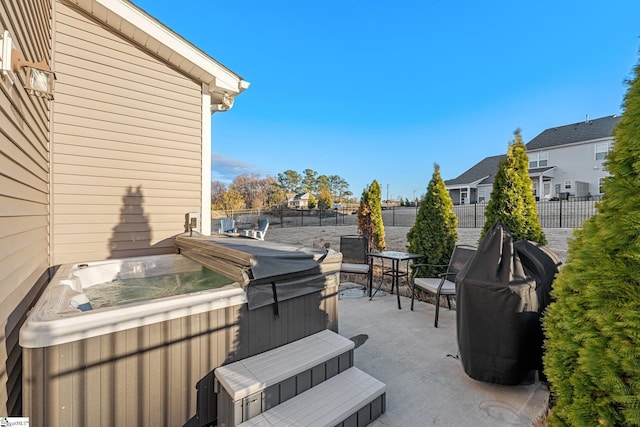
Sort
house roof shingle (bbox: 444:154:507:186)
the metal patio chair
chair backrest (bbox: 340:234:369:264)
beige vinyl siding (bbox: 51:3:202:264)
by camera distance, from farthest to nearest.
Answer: house roof shingle (bbox: 444:154:507:186)
chair backrest (bbox: 340:234:369:264)
the metal patio chair
beige vinyl siding (bbox: 51:3:202:264)

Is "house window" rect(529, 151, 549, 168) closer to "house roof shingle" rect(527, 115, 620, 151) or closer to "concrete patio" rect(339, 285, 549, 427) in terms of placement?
"house roof shingle" rect(527, 115, 620, 151)

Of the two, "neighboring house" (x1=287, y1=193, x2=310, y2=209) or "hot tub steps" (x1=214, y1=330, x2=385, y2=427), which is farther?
"neighboring house" (x1=287, y1=193, x2=310, y2=209)

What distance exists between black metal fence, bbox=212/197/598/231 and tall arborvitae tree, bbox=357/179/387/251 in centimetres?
373

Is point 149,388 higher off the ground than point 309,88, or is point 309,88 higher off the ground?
point 309,88

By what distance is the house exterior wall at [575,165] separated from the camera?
15789mm

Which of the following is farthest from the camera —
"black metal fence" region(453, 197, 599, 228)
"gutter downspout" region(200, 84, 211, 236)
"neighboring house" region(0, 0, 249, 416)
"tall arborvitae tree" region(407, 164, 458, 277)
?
"black metal fence" region(453, 197, 599, 228)

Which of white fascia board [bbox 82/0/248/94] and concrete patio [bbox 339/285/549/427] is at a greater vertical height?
white fascia board [bbox 82/0/248/94]

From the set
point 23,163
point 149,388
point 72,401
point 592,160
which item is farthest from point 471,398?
point 592,160

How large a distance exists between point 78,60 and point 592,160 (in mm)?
22493

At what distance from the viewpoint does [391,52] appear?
9.73 meters

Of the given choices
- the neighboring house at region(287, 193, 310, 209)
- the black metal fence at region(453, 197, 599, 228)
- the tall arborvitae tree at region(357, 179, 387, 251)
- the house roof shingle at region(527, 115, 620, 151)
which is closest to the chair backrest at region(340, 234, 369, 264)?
the tall arborvitae tree at region(357, 179, 387, 251)

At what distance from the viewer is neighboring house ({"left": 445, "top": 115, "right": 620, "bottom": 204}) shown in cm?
1577

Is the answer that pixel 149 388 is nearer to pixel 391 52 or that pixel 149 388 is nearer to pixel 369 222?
pixel 369 222

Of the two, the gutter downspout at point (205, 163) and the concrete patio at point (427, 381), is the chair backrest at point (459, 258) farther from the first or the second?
the gutter downspout at point (205, 163)
